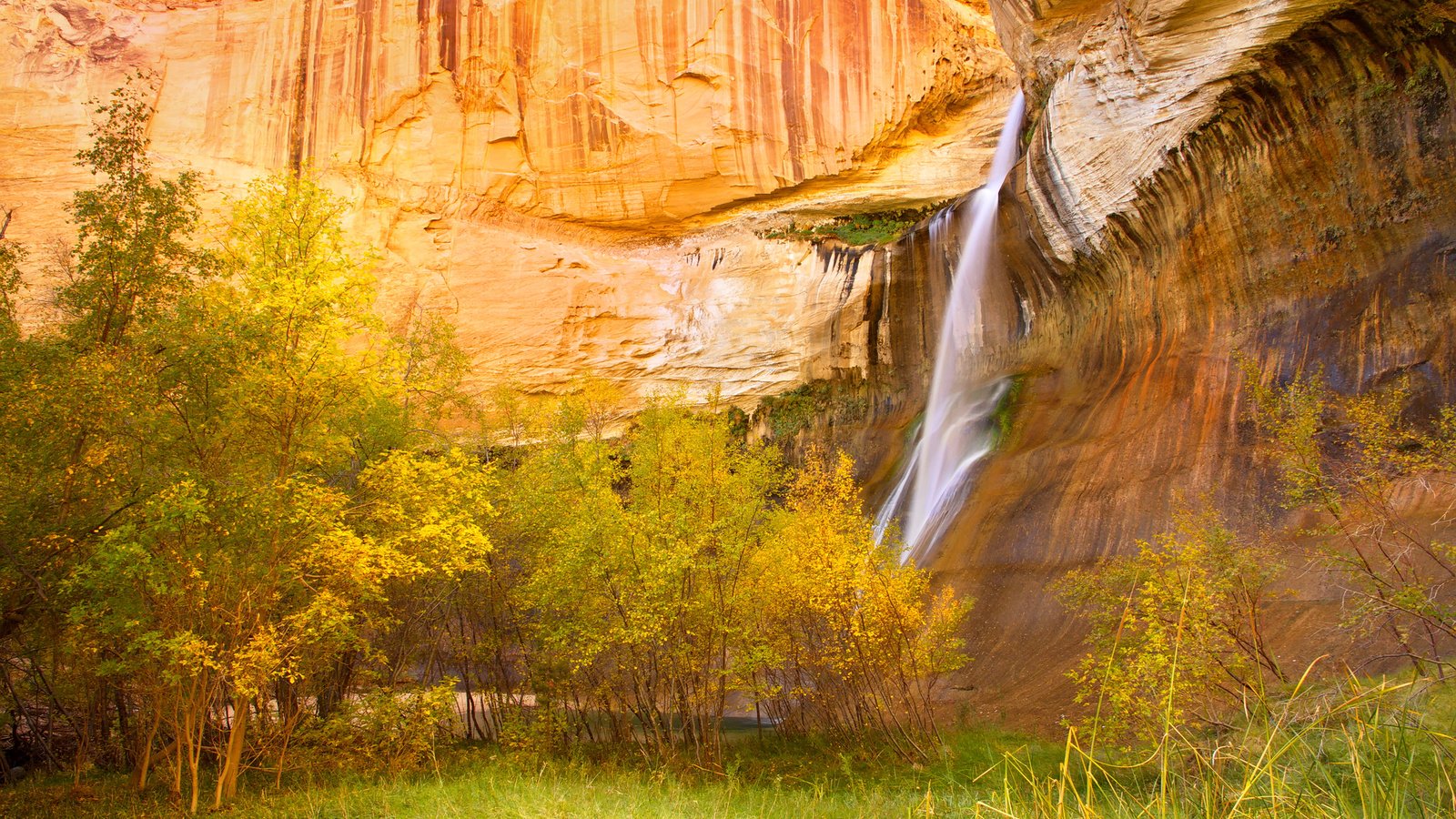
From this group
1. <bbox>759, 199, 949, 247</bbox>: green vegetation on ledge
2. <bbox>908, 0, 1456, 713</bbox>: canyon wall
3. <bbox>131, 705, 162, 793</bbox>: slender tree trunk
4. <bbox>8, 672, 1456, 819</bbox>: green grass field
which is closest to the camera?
<bbox>8, 672, 1456, 819</bbox>: green grass field

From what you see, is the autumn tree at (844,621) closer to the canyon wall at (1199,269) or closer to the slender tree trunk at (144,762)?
the canyon wall at (1199,269)

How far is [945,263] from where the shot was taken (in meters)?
25.6

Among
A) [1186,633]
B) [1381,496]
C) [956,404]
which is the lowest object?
[1186,633]

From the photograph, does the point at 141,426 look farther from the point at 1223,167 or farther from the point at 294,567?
the point at 1223,167

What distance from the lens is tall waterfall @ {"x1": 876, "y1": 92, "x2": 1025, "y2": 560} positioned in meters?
21.2

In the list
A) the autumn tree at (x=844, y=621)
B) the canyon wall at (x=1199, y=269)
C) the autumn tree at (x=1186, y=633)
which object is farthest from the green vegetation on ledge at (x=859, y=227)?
the autumn tree at (x=1186, y=633)

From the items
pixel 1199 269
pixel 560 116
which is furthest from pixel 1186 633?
pixel 560 116

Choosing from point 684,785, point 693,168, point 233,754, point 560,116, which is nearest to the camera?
point 233,754

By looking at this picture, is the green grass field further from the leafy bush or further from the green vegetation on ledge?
the green vegetation on ledge

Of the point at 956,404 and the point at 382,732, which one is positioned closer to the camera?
the point at 382,732

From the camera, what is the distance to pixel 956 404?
79.1 ft

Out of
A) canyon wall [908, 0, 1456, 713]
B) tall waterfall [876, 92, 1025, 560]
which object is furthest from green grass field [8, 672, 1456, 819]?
tall waterfall [876, 92, 1025, 560]

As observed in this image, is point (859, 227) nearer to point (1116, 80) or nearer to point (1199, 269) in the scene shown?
point (1116, 80)

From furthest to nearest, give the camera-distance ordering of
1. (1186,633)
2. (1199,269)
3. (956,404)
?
(956,404) → (1199,269) → (1186,633)
